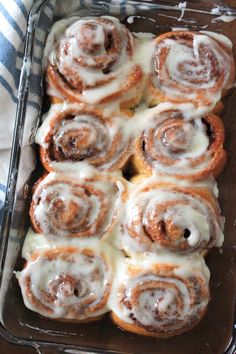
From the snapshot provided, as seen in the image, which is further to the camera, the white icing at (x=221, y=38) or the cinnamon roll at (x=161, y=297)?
the white icing at (x=221, y=38)

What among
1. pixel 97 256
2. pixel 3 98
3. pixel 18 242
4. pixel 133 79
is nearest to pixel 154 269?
pixel 97 256

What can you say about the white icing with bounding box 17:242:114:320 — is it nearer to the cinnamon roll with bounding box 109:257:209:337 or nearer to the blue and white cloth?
the cinnamon roll with bounding box 109:257:209:337

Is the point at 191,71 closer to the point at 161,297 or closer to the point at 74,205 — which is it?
the point at 74,205

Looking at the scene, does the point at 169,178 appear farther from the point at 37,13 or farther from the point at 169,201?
the point at 37,13

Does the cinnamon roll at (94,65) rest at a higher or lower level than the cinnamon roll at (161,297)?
higher

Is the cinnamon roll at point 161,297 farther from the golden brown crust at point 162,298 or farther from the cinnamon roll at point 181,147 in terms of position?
the cinnamon roll at point 181,147

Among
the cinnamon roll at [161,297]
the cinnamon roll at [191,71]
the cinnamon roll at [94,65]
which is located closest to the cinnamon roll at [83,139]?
the cinnamon roll at [94,65]

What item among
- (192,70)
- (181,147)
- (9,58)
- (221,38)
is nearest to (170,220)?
(181,147)
